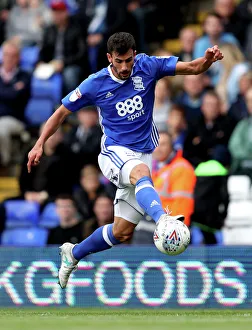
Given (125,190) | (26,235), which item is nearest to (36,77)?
(26,235)

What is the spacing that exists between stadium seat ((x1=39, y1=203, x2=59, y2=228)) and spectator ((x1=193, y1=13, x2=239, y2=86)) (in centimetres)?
310

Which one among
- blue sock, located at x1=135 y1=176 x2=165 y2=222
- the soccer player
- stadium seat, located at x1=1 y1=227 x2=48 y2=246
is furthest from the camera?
stadium seat, located at x1=1 y1=227 x2=48 y2=246

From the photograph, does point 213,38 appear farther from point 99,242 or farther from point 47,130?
point 47,130

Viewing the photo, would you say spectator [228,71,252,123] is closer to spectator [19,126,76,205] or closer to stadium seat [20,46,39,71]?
spectator [19,126,76,205]

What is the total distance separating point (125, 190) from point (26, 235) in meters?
4.98

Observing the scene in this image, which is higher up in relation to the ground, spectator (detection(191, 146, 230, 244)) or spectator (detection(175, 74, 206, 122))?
spectator (detection(175, 74, 206, 122))

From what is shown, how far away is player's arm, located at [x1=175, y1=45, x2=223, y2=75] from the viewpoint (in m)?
9.47

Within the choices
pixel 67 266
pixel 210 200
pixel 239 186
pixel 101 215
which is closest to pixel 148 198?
pixel 67 266

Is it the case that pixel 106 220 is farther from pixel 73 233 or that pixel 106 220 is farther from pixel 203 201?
pixel 203 201

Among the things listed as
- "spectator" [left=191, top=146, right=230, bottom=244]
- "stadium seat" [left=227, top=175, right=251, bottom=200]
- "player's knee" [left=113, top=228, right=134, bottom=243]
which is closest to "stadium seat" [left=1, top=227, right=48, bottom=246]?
"spectator" [left=191, top=146, right=230, bottom=244]

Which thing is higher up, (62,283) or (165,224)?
(165,224)

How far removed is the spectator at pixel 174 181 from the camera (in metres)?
12.1

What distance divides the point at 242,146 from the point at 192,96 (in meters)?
1.54

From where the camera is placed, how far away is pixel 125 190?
1015cm
